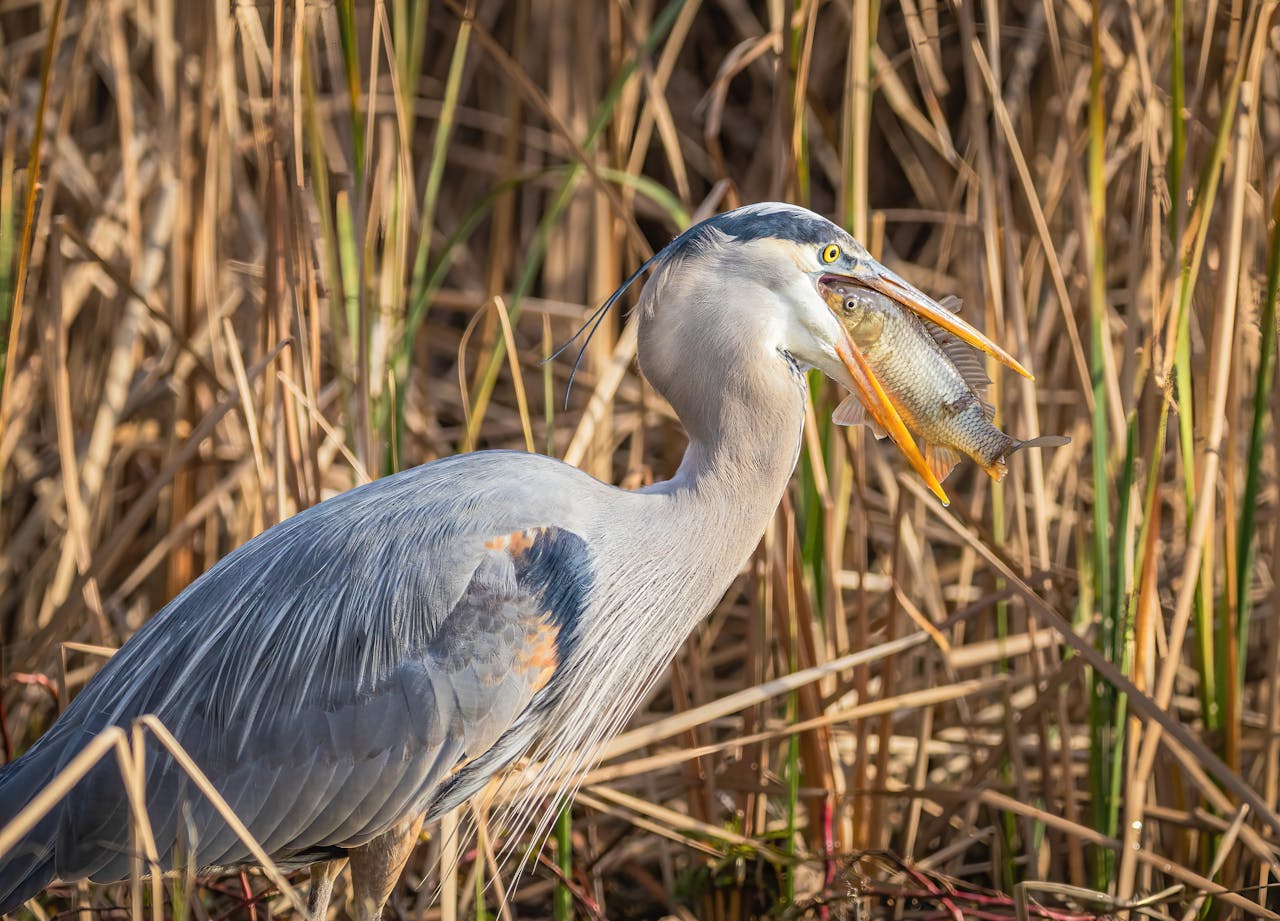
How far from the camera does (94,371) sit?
3.87m

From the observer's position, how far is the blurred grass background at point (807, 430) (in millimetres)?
2551

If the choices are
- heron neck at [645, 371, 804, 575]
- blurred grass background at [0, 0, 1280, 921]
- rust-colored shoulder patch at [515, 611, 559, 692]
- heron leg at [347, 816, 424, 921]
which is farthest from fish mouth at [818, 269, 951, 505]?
heron leg at [347, 816, 424, 921]

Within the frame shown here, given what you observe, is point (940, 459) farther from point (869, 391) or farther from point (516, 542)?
point (516, 542)

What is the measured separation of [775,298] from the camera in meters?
2.34

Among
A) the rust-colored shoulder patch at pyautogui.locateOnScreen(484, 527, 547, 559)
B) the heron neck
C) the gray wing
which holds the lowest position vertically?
the gray wing

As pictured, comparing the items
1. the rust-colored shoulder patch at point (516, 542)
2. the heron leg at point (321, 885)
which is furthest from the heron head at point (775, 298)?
the heron leg at point (321, 885)

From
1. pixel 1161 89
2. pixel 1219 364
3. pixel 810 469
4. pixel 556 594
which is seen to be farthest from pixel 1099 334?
pixel 556 594

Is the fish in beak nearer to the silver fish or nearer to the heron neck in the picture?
the silver fish

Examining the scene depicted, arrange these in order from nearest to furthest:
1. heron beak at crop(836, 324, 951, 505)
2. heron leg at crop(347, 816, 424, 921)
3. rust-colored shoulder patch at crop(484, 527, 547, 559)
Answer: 1. heron beak at crop(836, 324, 951, 505)
2. rust-colored shoulder patch at crop(484, 527, 547, 559)
3. heron leg at crop(347, 816, 424, 921)

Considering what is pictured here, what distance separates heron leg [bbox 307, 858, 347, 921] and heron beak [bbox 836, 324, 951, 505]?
1.34m

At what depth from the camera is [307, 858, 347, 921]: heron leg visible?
8.30 ft

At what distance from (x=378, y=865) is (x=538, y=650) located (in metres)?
0.54

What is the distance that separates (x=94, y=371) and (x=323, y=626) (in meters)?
1.89

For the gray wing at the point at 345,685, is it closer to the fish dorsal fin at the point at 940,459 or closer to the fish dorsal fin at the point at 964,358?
the fish dorsal fin at the point at 940,459
